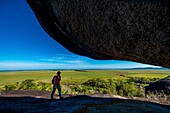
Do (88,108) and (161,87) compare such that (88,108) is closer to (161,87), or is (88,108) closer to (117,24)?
(117,24)

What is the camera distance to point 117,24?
857 centimetres

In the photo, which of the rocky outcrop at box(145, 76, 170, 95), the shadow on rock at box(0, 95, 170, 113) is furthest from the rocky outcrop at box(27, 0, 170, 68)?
the rocky outcrop at box(145, 76, 170, 95)

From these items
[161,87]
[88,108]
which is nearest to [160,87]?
[161,87]

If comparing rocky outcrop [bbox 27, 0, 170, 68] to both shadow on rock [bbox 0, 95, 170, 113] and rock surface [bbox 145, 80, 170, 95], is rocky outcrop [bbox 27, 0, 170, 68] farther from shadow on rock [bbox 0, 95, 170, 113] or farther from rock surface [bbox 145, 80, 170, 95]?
rock surface [bbox 145, 80, 170, 95]

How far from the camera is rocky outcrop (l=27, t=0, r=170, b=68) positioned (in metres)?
7.73

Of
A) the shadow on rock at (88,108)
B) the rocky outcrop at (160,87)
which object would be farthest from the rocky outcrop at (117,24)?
the rocky outcrop at (160,87)

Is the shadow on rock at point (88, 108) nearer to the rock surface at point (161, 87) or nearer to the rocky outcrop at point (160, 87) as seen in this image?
the rocky outcrop at point (160, 87)

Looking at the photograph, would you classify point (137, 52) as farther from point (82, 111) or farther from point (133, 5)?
point (82, 111)

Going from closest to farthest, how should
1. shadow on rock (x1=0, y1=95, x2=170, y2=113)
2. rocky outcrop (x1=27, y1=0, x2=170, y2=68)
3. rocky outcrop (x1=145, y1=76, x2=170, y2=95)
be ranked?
rocky outcrop (x1=27, y1=0, x2=170, y2=68)
shadow on rock (x1=0, y1=95, x2=170, y2=113)
rocky outcrop (x1=145, y1=76, x2=170, y2=95)

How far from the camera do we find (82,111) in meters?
14.3

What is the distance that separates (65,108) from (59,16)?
20.7 feet

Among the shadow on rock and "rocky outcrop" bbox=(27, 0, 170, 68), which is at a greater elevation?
"rocky outcrop" bbox=(27, 0, 170, 68)

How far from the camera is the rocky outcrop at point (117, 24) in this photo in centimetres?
Answer: 773

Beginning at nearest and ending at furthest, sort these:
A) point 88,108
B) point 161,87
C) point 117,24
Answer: point 117,24, point 88,108, point 161,87
